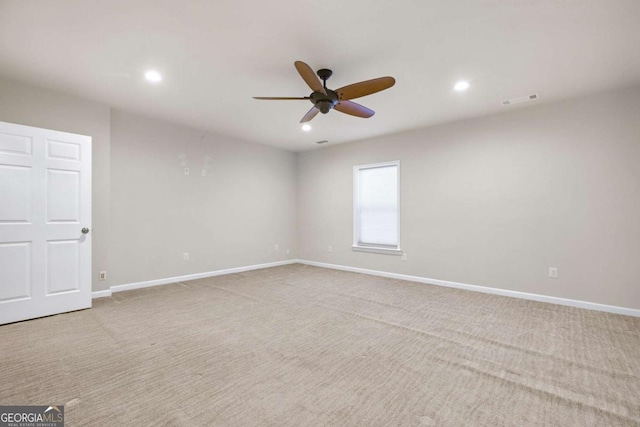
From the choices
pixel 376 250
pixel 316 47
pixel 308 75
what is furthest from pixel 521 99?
pixel 376 250

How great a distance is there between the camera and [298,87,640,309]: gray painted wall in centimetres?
345

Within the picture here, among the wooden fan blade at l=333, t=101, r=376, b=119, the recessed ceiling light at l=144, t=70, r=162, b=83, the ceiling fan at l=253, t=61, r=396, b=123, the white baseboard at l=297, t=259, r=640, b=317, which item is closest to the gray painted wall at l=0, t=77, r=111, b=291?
the recessed ceiling light at l=144, t=70, r=162, b=83

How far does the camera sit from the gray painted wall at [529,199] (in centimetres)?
345

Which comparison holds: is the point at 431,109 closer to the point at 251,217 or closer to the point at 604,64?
the point at 604,64

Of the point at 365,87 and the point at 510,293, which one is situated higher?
the point at 365,87

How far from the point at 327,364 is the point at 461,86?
3.23m

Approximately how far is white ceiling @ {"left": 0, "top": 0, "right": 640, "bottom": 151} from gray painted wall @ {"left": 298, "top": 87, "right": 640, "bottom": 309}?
50 cm

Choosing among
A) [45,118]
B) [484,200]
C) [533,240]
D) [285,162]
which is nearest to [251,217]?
[285,162]

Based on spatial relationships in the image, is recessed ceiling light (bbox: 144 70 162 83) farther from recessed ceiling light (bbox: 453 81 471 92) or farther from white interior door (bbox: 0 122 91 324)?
recessed ceiling light (bbox: 453 81 471 92)

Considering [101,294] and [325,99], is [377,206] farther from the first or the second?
[101,294]

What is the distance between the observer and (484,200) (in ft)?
14.4

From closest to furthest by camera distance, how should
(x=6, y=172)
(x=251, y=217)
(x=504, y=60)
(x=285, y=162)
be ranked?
1. (x=504, y=60)
2. (x=6, y=172)
3. (x=251, y=217)
4. (x=285, y=162)

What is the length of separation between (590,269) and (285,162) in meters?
5.48

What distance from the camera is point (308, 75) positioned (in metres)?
2.42
